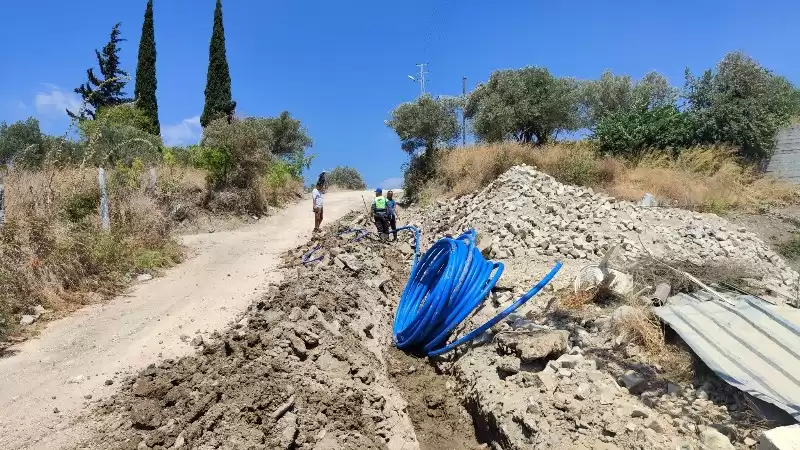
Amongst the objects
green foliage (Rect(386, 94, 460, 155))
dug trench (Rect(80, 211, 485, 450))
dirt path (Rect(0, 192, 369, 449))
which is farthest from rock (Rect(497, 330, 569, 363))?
green foliage (Rect(386, 94, 460, 155))

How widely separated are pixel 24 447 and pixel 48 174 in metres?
5.65

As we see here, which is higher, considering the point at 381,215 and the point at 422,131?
the point at 422,131

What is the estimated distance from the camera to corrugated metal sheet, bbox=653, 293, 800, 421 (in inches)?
157

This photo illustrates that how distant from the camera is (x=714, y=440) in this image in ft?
11.8

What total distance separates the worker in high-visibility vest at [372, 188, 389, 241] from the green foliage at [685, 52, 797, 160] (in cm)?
1025

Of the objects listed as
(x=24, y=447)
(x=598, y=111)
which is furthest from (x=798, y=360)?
(x=598, y=111)

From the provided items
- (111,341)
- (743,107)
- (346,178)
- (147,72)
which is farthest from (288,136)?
(111,341)

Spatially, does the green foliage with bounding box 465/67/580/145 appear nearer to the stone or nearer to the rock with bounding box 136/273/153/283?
the rock with bounding box 136/273/153/283

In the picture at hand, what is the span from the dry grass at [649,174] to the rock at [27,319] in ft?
34.4

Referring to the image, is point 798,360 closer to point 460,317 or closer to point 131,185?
point 460,317

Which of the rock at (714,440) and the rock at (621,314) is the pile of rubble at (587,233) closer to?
the rock at (621,314)

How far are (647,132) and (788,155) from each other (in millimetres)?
3861

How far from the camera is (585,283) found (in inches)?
255

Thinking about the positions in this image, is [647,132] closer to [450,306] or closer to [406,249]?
[406,249]
